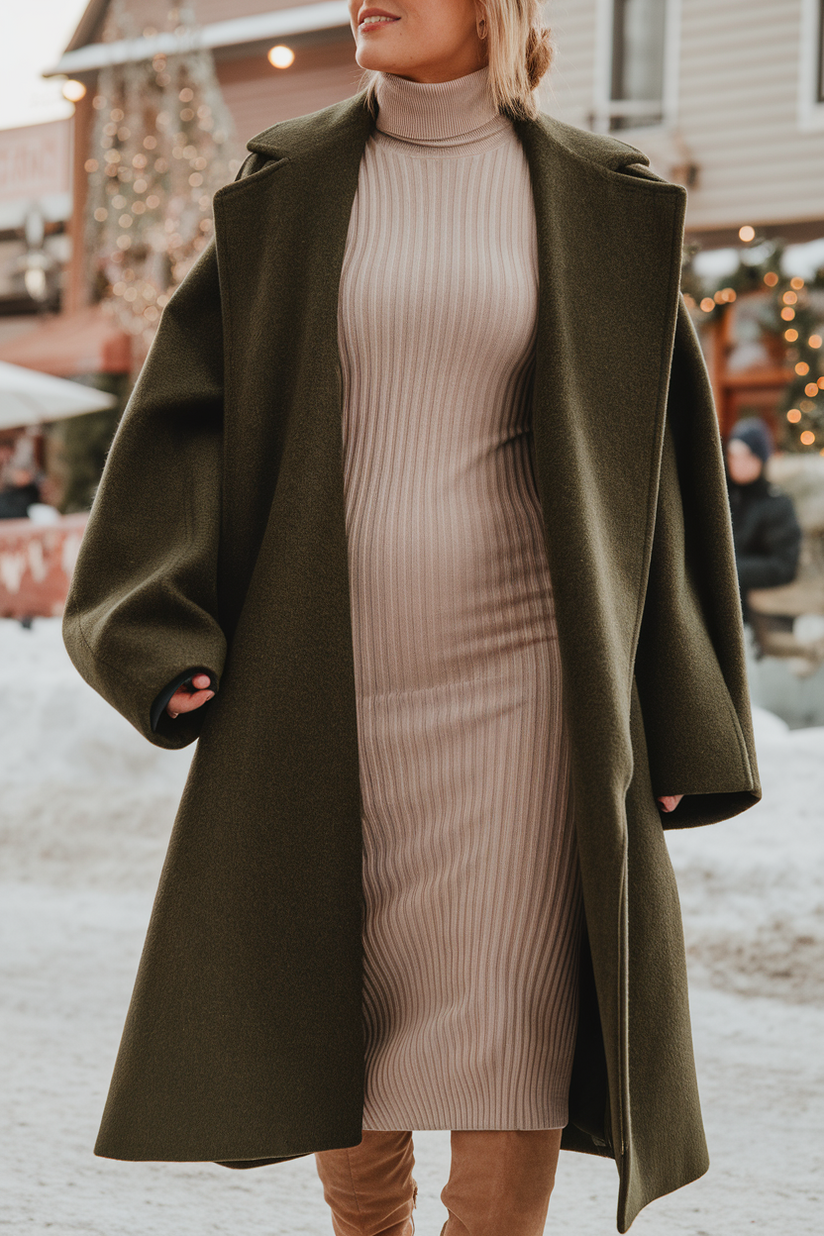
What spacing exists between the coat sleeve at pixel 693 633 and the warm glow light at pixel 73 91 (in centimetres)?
1299

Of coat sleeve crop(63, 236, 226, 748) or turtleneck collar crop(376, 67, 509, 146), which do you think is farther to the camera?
turtleneck collar crop(376, 67, 509, 146)

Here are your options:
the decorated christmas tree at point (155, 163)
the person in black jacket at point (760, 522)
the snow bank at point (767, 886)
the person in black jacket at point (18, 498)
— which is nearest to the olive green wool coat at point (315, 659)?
the snow bank at point (767, 886)

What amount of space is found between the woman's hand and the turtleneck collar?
2.58 ft

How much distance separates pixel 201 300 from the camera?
1761mm

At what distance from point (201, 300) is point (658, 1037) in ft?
3.75

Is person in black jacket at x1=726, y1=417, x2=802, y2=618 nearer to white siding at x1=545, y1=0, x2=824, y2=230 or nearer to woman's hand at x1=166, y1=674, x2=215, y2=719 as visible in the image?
white siding at x1=545, y1=0, x2=824, y2=230

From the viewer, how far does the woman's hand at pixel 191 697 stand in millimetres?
1604

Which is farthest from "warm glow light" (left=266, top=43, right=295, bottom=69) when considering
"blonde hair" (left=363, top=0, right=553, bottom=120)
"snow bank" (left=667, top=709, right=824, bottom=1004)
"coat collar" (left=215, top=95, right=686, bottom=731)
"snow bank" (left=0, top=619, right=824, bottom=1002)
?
"coat collar" (left=215, top=95, right=686, bottom=731)

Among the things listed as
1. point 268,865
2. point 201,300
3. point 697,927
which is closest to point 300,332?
point 201,300

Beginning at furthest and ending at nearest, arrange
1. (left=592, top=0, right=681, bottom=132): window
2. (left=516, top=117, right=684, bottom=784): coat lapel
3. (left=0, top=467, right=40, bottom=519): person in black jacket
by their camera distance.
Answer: (left=0, top=467, right=40, bottom=519): person in black jacket
(left=592, top=0, right=681, bottom=132): window
(left=516, top=117, right=684, bottom=784): coat lapel

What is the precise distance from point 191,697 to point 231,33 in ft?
39.3

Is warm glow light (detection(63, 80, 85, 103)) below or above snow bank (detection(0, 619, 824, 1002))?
above

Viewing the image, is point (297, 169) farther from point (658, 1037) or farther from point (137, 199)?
point (137, 199)

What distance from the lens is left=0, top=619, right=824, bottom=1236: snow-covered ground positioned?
2621mm
